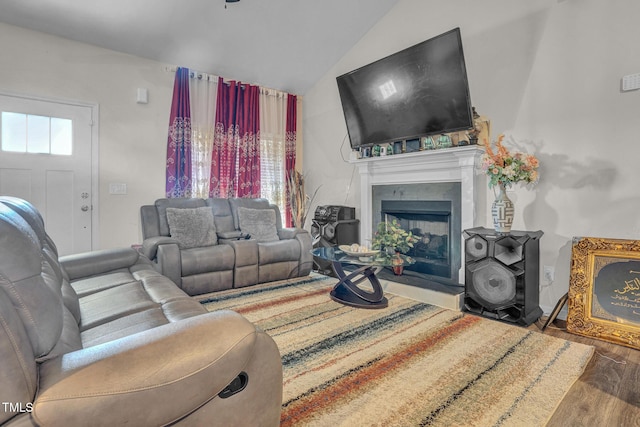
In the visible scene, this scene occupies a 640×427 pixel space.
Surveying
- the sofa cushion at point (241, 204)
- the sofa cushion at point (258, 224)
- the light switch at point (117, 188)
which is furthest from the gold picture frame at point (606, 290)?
the light switch at point (117, 188)

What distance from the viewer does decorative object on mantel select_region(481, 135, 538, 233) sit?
8.39ft

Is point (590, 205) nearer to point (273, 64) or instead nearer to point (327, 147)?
point (327, 147)

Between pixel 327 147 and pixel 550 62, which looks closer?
pixel 550 62

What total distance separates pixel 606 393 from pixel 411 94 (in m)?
2.84

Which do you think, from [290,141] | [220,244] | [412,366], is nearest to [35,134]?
[220,244]

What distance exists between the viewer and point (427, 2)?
3629mm

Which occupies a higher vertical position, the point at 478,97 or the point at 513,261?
the point at 478,97

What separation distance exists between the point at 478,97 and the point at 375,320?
236 centimetres

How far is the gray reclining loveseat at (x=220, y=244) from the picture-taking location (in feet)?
10.2

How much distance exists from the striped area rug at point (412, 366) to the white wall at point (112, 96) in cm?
196

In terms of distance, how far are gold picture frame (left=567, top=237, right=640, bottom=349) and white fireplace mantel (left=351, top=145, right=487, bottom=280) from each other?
91 cm

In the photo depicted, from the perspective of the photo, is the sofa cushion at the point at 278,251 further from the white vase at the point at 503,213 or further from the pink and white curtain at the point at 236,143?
the white vase at the point at 503,213

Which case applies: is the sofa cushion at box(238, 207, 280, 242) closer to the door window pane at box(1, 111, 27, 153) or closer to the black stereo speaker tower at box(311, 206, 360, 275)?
the black stereo speaker tower at box(311, 206, 360, 275)

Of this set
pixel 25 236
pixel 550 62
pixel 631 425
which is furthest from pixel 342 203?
pixel 25 236
